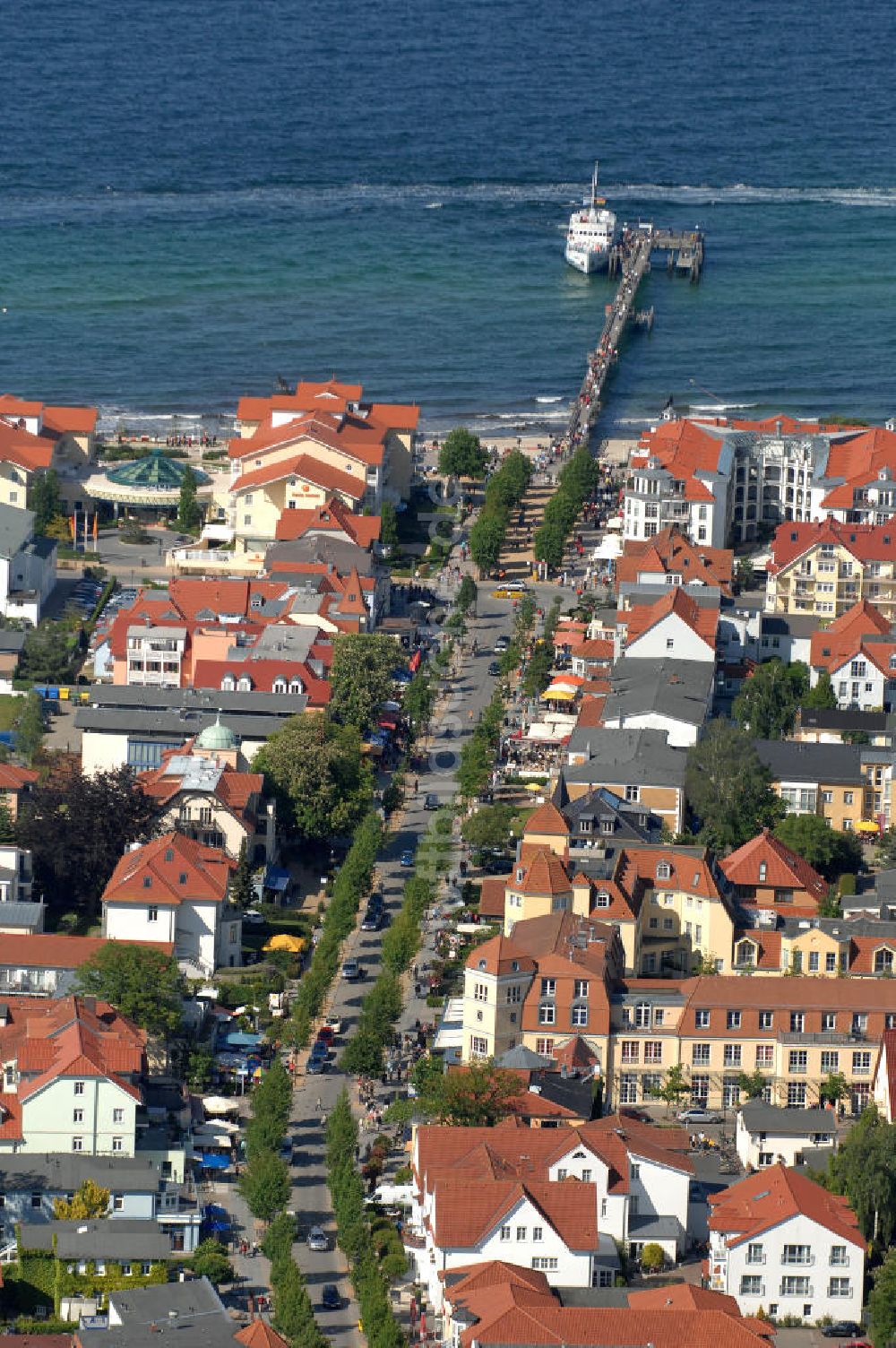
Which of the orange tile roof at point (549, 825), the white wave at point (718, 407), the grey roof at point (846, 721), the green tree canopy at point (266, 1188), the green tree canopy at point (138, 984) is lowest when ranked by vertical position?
the green tree canopy at point (266, 1188)

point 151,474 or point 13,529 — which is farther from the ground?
point 151,474

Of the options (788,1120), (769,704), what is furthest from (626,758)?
(788,1120)

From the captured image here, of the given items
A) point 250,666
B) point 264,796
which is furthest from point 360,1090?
point 250,666

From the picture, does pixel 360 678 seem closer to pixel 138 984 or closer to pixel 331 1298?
pixel 138 984

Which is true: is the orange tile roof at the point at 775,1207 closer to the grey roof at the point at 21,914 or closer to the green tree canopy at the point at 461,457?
the grey roof at the point at 21,914

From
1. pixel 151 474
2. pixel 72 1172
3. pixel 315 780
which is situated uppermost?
pixel 151 474

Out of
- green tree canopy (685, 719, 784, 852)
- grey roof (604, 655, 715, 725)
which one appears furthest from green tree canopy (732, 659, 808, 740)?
green tree canopy (685, 719, 784, 852)

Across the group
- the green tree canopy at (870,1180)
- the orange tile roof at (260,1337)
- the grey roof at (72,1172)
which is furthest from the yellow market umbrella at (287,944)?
the orange tile roof at (260,1337)

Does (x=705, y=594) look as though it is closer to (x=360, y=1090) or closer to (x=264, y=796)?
(x=264, y=796)
